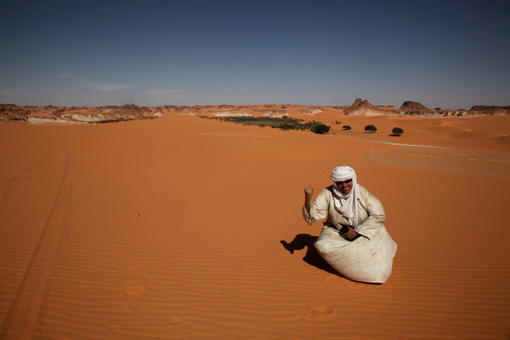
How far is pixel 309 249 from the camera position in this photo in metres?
4.57

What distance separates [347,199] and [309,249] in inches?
60.4

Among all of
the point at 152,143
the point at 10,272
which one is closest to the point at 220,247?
the point at 10,272

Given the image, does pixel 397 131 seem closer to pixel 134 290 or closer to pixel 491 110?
pixel 134 290

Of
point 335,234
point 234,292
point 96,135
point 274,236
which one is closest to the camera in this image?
point 234,292

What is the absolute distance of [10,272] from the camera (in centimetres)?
370

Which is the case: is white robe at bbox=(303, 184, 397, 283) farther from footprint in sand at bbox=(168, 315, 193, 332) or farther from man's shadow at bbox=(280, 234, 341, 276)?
footprint in sand at bbox=(168, 315, 193, 332)

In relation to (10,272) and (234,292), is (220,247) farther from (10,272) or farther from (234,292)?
(10,272)

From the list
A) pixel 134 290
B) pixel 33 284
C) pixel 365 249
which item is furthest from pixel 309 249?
pixel 33 284

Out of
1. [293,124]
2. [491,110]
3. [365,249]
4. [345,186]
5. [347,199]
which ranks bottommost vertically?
[365,249]

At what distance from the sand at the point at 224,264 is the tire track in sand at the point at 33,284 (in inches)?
0.7

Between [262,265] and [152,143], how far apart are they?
663 inches

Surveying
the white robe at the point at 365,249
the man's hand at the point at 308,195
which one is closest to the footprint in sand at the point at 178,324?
Result: the white robe at the point at 365,249

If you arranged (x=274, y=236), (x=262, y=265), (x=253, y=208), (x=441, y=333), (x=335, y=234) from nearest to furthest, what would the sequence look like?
(x=441, y=333) < (x=335, y=234) < (x=262, y=265) < (x=274, y=236) < (x=253, y=208)

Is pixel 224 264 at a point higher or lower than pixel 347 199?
lower
